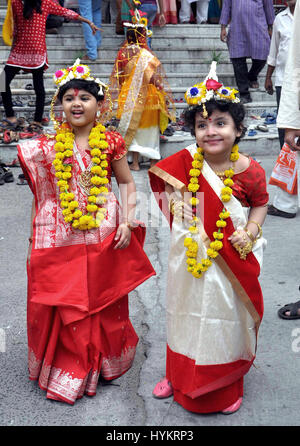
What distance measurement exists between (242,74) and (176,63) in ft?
5.47

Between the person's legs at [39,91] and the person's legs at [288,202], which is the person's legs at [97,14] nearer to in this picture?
the person's legs at [39,91]

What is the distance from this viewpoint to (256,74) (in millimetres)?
8727

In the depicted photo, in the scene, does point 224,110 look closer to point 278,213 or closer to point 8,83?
point 278,213

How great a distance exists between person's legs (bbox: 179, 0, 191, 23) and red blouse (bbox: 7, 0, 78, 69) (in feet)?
16.5

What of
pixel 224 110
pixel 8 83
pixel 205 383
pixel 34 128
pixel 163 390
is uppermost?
pixel 224 110

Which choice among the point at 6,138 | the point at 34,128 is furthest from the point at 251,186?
the point at 34,128

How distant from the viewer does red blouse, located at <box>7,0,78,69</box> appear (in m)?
6.77

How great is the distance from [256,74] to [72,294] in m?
7.08

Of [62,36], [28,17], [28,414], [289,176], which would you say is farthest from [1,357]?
[62,36]

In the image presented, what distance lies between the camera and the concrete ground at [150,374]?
250 centimetres

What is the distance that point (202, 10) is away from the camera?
37.0 feet

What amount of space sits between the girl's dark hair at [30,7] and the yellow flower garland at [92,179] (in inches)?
184

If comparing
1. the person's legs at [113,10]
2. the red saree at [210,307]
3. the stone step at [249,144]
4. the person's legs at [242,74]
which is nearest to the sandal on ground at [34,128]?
the stone step at [249,144]

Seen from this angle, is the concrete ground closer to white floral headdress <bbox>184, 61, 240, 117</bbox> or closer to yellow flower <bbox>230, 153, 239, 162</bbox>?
yellow flower <bbox>230, 153, 239, 162</bbox>
